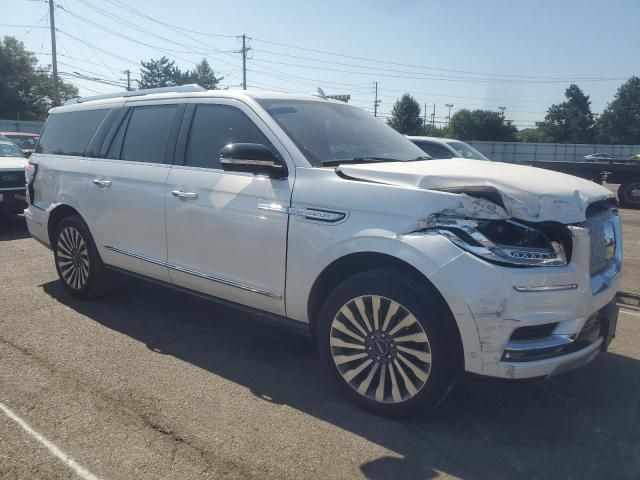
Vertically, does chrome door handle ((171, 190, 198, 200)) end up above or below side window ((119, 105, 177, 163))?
below

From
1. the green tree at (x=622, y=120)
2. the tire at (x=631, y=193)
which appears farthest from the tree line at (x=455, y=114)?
→ the tire at (x=631, y=193)

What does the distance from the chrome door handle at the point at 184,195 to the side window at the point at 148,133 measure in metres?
0.44

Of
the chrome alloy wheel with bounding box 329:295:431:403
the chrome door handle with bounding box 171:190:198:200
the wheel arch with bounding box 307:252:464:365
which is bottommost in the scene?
the chrome alloy wheel with bounding box 329:295:431:403

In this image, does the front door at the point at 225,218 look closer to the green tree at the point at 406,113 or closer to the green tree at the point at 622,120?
the green tree at the point at 406,113

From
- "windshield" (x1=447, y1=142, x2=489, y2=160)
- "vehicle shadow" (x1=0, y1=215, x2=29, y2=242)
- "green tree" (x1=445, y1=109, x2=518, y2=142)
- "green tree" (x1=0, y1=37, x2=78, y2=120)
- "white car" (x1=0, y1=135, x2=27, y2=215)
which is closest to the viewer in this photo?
"vehicle shadow" (x1=0, y1=215, x2=29, y2=242)

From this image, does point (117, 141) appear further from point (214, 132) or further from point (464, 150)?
point (464, 150)

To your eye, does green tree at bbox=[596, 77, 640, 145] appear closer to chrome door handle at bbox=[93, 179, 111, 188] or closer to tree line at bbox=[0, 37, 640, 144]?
tree line at bbox=[0, 37, 640, 144]

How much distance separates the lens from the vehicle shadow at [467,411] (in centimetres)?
280

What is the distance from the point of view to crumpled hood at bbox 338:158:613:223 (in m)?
2.86

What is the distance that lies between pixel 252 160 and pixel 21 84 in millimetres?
65176

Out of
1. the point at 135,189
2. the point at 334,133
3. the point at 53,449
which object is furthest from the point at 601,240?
the point at 135,189

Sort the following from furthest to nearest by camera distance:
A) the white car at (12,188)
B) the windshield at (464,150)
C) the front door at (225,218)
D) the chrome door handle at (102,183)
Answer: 1. the windshield at (464,150)
2. the white car at (12,188)
3. the chrome door handle at (102,183)
4. the front door at (225,218)

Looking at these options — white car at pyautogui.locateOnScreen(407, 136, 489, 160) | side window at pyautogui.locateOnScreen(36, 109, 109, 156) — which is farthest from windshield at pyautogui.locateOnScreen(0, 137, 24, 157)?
white car at pyautogui.locateOnScreen(407, 136, 489, 160)

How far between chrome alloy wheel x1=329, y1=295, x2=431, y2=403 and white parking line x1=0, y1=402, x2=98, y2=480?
1.47 meters
